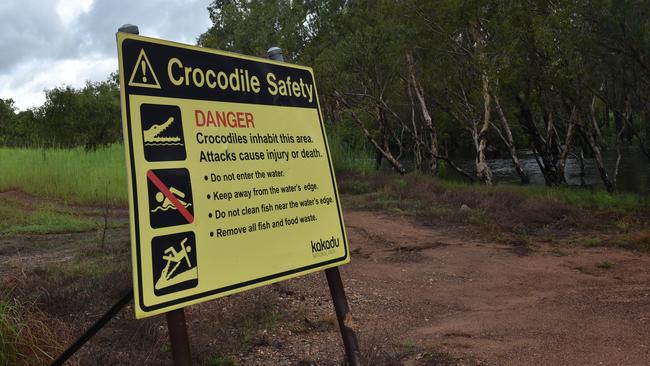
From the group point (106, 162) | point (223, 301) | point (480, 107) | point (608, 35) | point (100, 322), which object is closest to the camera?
point (100, 322)

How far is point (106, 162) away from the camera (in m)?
15.5

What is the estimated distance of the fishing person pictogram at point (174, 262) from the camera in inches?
87.2

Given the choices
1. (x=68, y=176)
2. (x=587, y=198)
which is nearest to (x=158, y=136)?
(x=68, y=176)

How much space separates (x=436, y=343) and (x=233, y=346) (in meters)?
1.59

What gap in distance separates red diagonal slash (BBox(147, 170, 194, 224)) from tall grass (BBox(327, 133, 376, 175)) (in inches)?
596

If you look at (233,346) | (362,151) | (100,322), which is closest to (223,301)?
(233,346)

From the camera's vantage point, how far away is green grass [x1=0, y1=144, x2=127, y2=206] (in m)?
13.0

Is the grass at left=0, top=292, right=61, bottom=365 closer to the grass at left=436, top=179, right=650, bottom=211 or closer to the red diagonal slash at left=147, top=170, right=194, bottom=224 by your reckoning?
the red diagonal slash at left=147, top=170, right=194, bottom=224

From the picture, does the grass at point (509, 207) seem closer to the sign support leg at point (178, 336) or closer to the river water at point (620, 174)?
the river water at point (620, 174)

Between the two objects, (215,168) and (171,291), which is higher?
(215,168)

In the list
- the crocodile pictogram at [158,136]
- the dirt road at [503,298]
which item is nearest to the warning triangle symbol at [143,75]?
the crocodile pictogram at [158,136]

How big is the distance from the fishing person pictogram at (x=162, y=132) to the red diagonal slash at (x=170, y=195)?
0.08 metres

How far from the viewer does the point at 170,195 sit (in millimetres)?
2303

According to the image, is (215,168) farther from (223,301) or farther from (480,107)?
(480,107)
